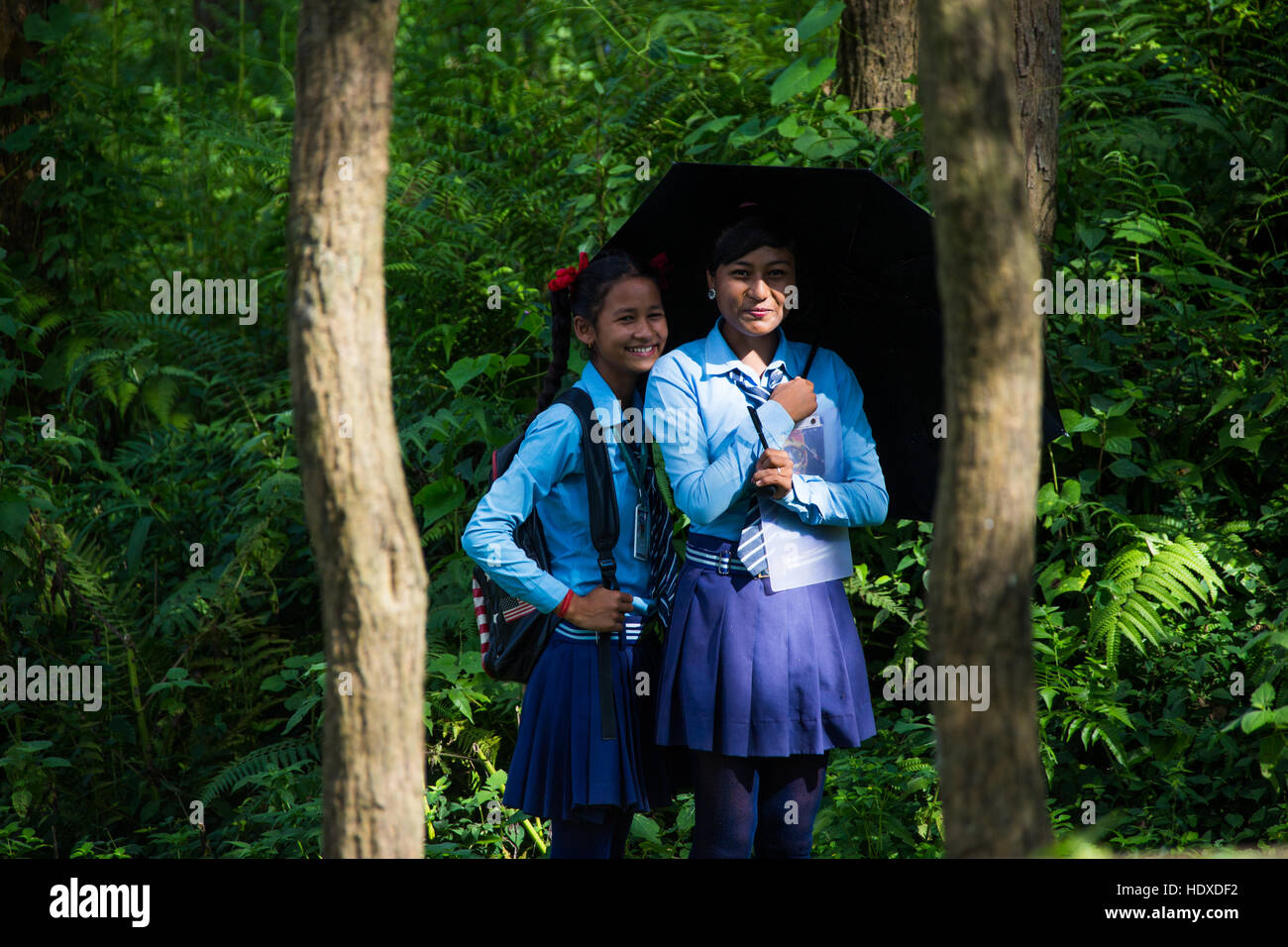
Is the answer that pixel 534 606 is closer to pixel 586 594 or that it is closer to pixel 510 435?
pixel 586 594

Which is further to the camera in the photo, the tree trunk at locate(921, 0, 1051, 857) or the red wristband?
the red wristband

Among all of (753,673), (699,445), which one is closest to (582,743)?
(753,673)

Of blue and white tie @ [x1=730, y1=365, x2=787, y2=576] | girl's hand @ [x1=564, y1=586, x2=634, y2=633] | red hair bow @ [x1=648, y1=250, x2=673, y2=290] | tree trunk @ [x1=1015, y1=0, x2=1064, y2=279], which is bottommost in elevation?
girl's hand @ [x1=564, y1=586, x2=634, y2=633]

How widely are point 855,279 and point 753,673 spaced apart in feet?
4.88

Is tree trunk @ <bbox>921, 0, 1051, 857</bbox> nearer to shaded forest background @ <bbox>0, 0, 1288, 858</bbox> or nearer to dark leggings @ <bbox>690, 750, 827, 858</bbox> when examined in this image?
dark leggings @ <bbox>690, 750, 827, 858</bbox>

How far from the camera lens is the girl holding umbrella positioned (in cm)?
388

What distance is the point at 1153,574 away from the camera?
5.38 metres

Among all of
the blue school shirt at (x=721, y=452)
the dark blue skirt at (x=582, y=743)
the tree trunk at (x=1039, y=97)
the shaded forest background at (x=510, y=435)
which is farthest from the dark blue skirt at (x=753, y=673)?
the tree trunk at (x=1039, y=97)

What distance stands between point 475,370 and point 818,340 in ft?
6.35

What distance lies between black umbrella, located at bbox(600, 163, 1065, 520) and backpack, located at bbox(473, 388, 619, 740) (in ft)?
2.34

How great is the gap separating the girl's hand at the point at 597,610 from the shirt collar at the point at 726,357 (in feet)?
2.56

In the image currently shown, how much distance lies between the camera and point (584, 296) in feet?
13.6

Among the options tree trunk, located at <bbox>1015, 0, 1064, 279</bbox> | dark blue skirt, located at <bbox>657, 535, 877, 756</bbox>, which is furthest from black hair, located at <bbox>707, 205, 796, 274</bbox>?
tree trunk, located at <bbox>1015, 0, 1064, 279</bbox>

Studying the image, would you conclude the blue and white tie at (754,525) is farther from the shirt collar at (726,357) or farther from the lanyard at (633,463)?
the lanyard at (633,463)
